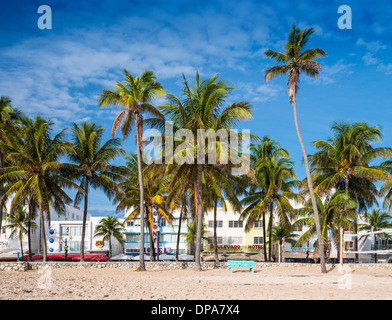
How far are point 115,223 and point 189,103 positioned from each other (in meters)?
43.5

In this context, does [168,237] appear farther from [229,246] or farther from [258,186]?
[258,186]

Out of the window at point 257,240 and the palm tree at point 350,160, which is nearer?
the palm tree at point 350,160

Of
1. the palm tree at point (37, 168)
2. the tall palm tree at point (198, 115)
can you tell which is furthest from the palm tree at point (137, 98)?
the palm tree at point (37, 168)

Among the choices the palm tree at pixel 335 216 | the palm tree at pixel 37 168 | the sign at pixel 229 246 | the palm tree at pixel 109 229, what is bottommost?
the sign at pixel 229 246

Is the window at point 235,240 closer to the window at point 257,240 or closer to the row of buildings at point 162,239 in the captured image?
the row of buildings at point 162,239

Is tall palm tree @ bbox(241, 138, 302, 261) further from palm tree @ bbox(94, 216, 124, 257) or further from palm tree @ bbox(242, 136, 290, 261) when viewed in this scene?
palm tree @ bbox(94, 216, 124, 257)

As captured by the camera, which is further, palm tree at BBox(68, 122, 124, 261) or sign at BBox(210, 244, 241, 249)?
sign at BBox(210, 244, 241, 249)

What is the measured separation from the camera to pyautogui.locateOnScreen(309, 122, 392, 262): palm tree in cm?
3322

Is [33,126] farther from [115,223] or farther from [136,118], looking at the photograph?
[115,223]

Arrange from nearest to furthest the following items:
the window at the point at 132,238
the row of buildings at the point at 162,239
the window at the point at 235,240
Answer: the row of buildings at the point at 162,239
the window at the point at 235,240
the window at the point at 132,238

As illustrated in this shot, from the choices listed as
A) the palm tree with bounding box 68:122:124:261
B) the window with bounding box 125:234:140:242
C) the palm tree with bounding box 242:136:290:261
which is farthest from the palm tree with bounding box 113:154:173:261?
the window with bounding box 125:234:140:242

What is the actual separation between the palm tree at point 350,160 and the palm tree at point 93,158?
16484 mm

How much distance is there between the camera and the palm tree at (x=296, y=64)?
88.0 ft
